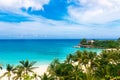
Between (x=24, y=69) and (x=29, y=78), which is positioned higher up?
(x=29, y=78)

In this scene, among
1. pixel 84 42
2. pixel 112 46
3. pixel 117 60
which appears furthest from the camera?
pixel 84 42

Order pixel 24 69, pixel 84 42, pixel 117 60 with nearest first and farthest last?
pixel 24 69 < pixel 117 60 < pixel 84 42

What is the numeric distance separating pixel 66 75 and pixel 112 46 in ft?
420

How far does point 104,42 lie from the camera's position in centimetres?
17712

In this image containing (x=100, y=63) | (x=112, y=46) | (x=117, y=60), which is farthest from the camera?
(x=112, y=46)

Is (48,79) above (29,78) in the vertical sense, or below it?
below

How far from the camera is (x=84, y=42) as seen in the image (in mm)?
187000

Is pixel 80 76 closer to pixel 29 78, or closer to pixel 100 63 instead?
pixel 100 63

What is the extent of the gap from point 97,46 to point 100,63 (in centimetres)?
11528

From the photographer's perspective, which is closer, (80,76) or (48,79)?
(48,79)

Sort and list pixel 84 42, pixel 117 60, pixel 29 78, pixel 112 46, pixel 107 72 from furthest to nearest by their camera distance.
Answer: pixel 84 42
pixel 112 46
pixel 117 60
pixel 107 72
pixel 29 78

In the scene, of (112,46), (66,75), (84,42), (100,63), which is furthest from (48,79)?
(84,42)

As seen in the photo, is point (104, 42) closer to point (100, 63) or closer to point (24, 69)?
point (100, 63)

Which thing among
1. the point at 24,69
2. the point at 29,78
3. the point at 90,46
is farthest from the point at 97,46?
the point at 29,78
